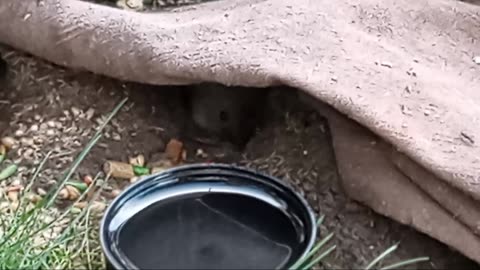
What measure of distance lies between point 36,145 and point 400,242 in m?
0.53

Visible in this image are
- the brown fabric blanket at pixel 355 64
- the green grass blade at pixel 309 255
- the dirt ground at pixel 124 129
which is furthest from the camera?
the dirt ground at pixel 124 129

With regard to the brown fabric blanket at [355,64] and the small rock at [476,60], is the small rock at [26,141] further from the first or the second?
the small rock at [476,60]

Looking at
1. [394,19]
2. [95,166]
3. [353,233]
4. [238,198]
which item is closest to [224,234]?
[238,198]

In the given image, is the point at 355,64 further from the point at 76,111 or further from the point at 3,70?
the point at 3,70

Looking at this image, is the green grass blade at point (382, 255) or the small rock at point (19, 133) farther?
the small rock at point (19, 133)

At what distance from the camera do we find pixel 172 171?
53.1 inches

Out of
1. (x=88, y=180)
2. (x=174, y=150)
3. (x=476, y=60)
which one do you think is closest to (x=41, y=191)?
(x=88, y=180)

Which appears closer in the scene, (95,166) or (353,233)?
(353,233)

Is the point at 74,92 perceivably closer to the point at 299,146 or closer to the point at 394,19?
the point at 299,146

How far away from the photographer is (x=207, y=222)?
1304 millimetres

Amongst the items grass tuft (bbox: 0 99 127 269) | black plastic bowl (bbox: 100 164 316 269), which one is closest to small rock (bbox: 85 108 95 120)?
grass tuft (bbox: 0 99 127 269)

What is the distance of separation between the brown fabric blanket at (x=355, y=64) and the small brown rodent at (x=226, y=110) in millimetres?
102

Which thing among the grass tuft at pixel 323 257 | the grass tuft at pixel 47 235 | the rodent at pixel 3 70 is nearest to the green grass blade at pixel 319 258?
the grass tuft at pixel 323 257

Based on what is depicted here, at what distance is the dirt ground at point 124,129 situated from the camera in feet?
4.92
